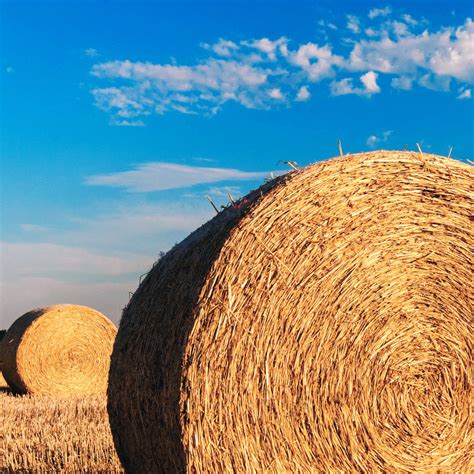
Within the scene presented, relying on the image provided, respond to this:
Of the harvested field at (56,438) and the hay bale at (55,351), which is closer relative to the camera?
the harvested field at (56,438)

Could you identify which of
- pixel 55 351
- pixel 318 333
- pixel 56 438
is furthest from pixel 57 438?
pixel 55 351

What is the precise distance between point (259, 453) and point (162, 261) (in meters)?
1.82

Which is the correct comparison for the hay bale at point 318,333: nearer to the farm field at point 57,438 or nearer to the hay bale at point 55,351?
the farm field at point 57,438

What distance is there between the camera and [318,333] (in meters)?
4.25

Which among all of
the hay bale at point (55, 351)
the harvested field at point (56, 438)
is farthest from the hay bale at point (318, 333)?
the hay bale at point (55, 351)

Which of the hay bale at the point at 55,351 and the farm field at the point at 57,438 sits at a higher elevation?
the hay bale at the point at 55,351

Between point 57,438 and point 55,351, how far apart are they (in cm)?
502

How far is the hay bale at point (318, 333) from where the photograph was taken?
13.1 ft

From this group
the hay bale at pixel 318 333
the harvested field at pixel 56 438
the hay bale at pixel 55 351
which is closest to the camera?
the hay bale at pixel 318 333

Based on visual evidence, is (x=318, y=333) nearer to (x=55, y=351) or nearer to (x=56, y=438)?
(x=56, y=438)

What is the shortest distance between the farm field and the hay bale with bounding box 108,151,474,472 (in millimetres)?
1361

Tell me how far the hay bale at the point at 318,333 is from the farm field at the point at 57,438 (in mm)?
1361

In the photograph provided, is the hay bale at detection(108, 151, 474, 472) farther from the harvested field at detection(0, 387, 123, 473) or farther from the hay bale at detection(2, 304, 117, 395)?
the hay bale at detection(2, 304, 117, 395)

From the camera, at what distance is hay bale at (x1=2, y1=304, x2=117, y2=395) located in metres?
11.6
